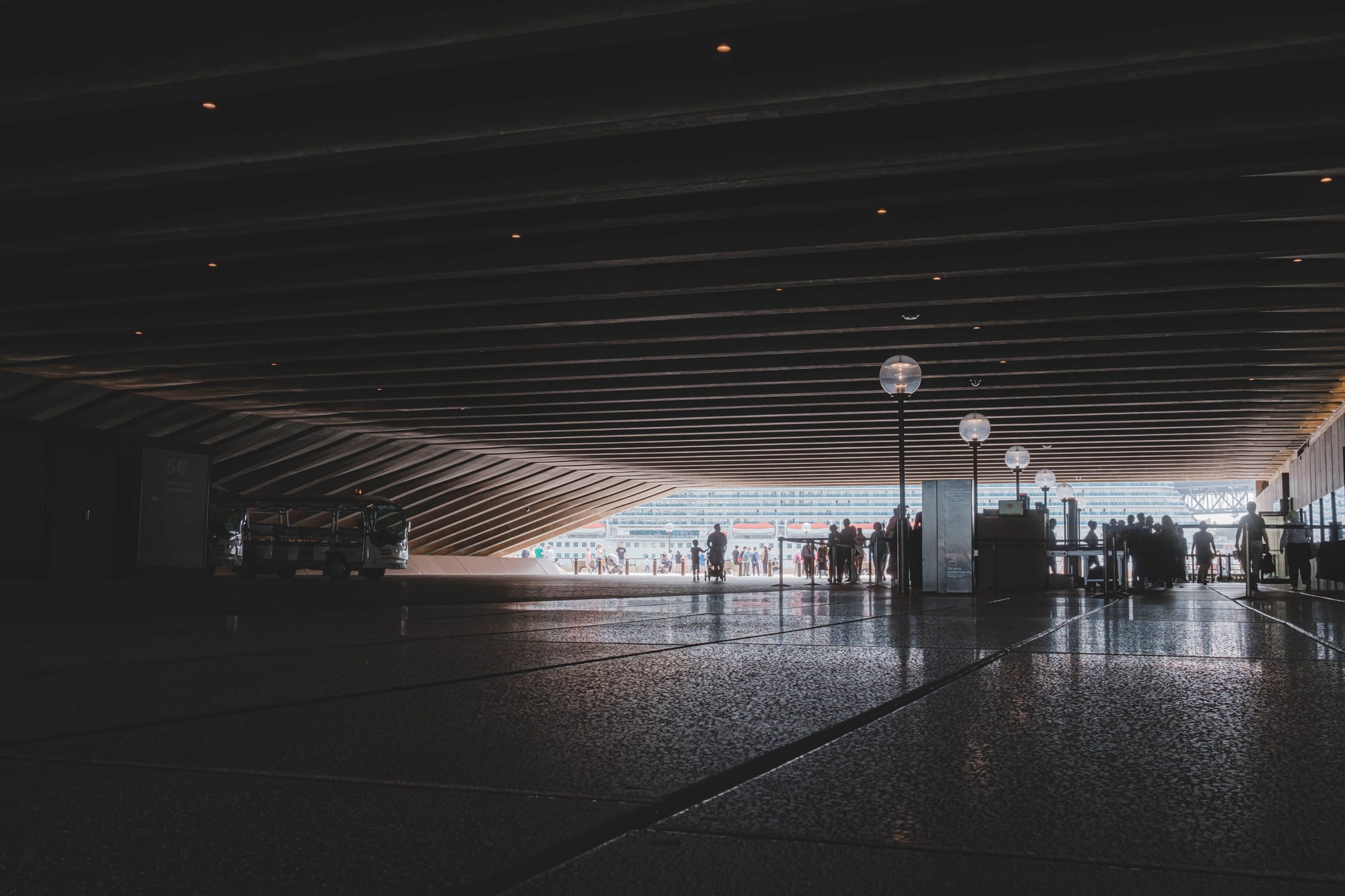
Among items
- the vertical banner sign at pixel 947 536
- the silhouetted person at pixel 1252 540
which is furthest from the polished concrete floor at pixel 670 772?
the vertical banner sign at pixel 947 536

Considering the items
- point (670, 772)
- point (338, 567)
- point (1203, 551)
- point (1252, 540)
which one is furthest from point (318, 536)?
point (670, 772)

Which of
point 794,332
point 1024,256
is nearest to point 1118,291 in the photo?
point 1024,256

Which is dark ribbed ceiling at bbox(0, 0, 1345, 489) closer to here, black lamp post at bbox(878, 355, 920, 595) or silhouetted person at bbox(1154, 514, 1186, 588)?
black lamp post at bbox(878, 355, 920, 595)

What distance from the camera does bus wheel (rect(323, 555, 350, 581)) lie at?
28516 millimetres

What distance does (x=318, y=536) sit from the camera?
28.7m

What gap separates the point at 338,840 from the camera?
128 centimetres

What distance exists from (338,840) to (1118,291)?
16070 mm

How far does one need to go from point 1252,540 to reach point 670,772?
15303 millimetres

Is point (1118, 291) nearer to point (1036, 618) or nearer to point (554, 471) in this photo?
point (1036, 618)

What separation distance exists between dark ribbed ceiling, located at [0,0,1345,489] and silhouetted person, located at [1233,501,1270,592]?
3.47 metres

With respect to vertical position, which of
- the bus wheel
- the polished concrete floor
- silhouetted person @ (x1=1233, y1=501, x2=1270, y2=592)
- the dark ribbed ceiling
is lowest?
the bus wheel

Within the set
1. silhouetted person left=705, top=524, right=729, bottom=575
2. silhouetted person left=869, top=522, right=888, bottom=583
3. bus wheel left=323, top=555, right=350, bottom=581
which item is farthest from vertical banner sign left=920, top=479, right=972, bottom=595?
bus wheel left=323, top=555, right=350, bottom=581

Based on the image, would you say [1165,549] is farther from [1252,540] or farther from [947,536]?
[947,536]

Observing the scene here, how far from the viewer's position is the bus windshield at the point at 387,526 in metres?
29.2
